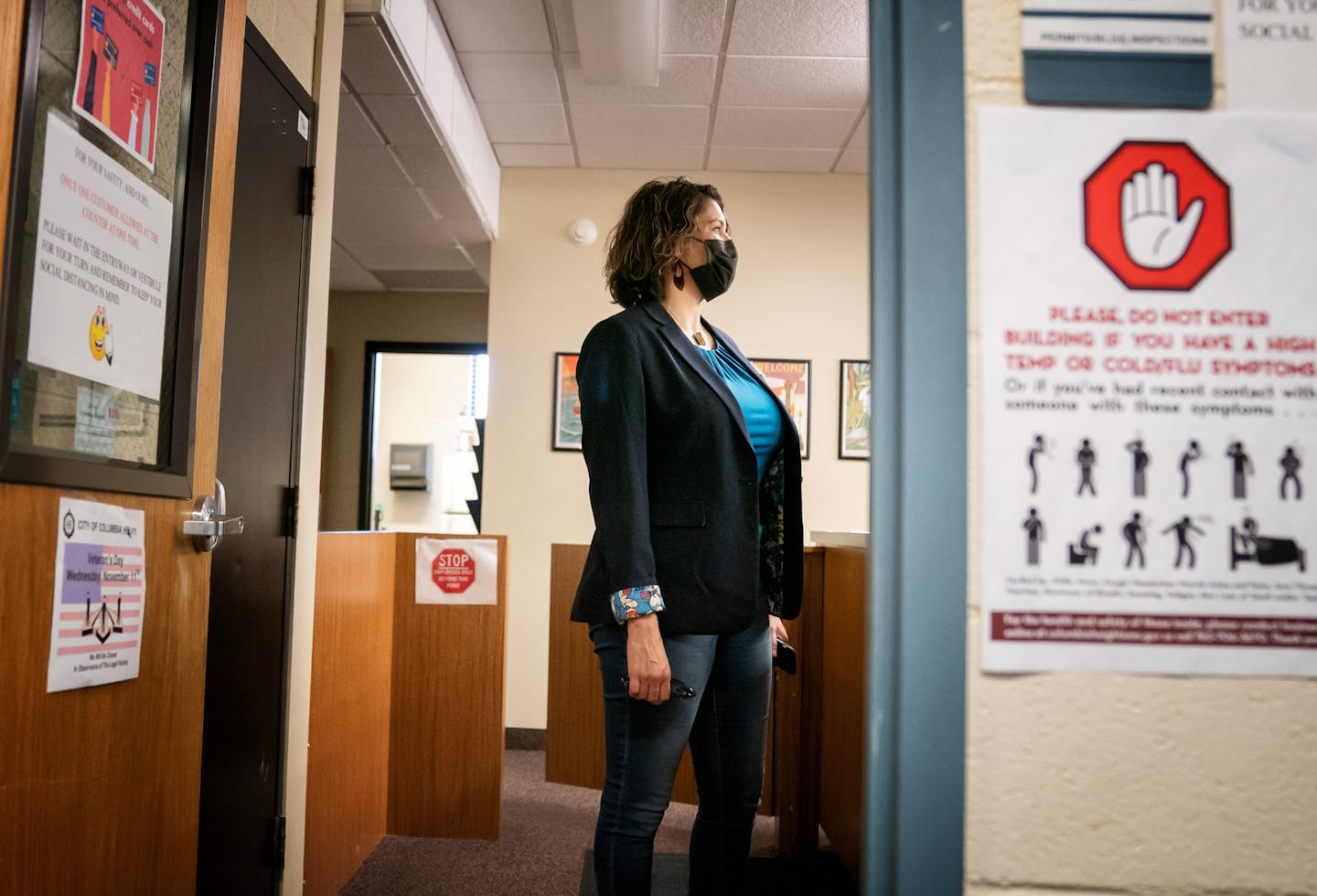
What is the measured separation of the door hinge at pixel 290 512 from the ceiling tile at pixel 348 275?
3.34 meters

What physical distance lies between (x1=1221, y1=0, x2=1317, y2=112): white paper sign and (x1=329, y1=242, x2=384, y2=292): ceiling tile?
489cm

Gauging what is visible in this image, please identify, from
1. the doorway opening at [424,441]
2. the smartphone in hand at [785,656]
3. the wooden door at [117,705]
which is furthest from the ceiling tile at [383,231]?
the smartphone in hand at [785,656]

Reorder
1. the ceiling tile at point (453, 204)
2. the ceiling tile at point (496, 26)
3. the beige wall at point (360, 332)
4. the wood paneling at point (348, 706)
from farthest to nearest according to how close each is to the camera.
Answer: the beige wall at point (360, 332) → the ceiling tile at point (453, 204) → the ceiling tile at point (496, 26) → the wood paneling at point (348, 706)

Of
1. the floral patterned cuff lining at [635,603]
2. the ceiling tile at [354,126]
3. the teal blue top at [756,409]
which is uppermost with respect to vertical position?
the ceiling tile at [354,126]

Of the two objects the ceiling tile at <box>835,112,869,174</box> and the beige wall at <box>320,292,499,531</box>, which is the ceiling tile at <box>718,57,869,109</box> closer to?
the ceiling tile at <box>835,112,869,174</box>

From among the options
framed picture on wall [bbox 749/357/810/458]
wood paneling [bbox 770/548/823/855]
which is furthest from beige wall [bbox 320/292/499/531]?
wood paneling [bbox 770/548/823/855]

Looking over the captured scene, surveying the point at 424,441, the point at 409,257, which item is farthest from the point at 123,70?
the point at 424,441

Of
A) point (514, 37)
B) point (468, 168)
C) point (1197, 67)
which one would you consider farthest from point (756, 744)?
point (468, 168)

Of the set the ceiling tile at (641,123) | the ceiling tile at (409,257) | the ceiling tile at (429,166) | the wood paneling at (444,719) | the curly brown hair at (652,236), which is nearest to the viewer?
the curly brown hair at (652,236)

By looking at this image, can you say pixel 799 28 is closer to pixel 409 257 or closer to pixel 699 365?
pixel 699 365

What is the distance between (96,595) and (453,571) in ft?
5.59

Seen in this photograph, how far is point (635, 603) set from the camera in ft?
4.24

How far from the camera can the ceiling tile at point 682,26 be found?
10.3 feet

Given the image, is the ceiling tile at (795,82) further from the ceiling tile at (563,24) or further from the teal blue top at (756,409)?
the teal blue top at (756,409)
